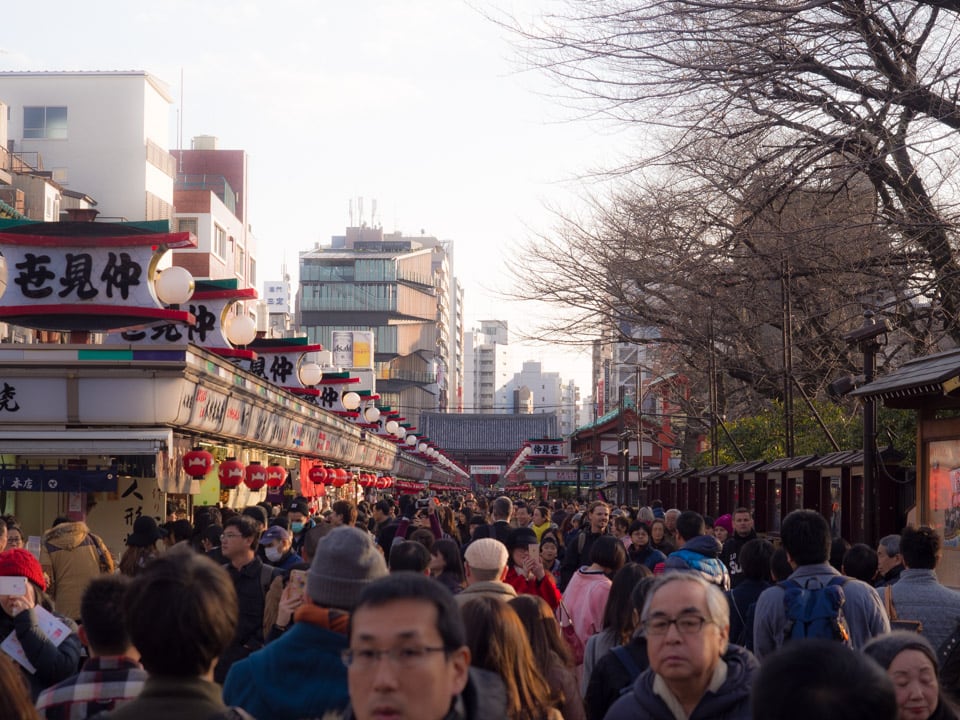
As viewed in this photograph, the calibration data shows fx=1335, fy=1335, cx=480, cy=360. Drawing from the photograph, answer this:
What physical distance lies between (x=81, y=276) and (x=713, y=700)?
13.6m

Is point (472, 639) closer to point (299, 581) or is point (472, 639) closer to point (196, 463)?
point (299, 581)

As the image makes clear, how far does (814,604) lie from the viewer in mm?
6711

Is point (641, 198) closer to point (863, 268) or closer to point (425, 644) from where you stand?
point (863, 268)

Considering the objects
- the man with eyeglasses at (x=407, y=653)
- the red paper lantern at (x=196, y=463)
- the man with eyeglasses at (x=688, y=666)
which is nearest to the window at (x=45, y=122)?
the red paper lantern at (x=196, y=463)

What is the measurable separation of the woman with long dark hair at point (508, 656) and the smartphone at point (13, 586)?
8.11 feet

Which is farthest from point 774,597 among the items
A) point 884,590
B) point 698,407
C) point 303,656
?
point 698,407

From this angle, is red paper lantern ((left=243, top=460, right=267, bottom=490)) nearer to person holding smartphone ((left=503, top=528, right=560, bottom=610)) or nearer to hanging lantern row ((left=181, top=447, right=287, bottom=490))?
hanging lantern row ((left=181, top=447, right=287, bottom=490))

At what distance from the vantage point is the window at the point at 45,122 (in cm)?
4759

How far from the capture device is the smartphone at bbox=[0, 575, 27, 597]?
632 cm

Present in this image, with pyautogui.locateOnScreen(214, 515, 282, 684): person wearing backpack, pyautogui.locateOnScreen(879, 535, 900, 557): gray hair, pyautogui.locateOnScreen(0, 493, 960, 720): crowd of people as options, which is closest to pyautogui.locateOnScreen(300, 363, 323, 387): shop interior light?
pyautogui.locateOnScreen(214, 515, 282, 684): person wearing backpack

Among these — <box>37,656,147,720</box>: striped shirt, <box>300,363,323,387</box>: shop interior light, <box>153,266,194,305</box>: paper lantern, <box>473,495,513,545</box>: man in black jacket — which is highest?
<box>153,266,194,305</box>: paper lantern

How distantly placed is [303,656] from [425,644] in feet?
4.62

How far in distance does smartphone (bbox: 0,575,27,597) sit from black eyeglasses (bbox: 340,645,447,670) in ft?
11.6

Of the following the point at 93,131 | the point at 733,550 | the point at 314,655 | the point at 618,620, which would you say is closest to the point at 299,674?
the point at 314,655
